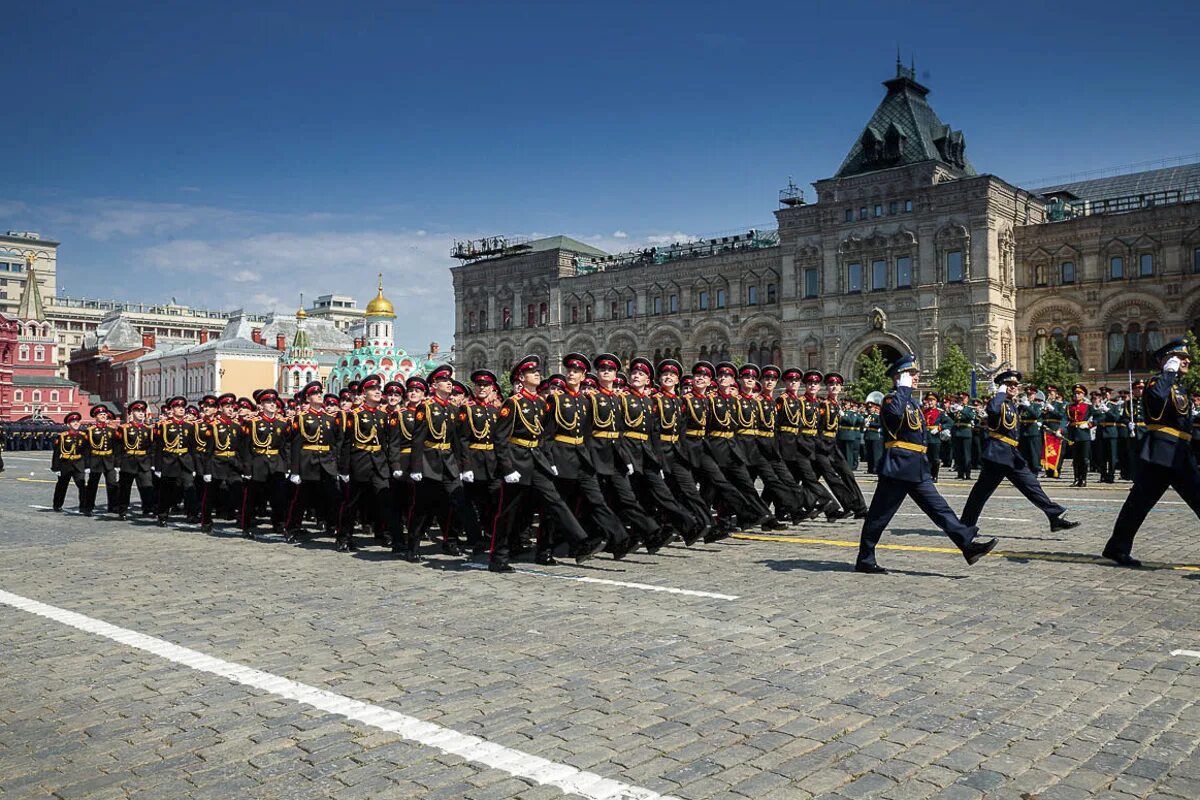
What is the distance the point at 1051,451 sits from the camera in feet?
66.0

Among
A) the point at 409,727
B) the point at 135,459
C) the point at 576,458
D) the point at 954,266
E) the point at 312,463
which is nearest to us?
the point at 409,727

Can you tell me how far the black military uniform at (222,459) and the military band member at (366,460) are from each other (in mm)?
2418

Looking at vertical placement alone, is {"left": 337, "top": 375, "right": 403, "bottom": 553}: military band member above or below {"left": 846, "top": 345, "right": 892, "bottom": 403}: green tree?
below

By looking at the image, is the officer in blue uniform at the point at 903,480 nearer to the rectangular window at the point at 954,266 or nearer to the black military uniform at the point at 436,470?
the black military uniform at the point at 436,470

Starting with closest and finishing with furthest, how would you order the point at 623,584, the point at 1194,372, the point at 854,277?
1. the point at 623,584
2. the point at 1194,372
3. the point at 854,277

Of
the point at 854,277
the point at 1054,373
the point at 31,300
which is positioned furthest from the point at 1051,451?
the point at 31,300

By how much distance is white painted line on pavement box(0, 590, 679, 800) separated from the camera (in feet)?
13.0

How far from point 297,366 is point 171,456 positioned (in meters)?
72.5

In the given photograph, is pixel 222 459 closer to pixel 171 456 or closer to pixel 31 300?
pixel 171 456

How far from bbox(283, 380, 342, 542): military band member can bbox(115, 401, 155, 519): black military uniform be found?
414 centimetres

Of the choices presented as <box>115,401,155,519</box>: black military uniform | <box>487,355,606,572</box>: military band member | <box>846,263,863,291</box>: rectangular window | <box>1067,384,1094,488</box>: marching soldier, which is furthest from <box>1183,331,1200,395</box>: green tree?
<box>115,401,155,519</box>: black military uniform

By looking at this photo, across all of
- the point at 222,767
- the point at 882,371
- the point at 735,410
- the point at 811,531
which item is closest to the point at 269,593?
the point at 222,767

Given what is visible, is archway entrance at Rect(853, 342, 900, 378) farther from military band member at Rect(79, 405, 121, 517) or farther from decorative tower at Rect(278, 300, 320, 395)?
decorative tower at Rect(278, 300, 320, 395)

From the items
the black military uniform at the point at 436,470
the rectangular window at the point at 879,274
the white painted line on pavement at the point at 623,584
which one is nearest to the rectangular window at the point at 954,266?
the rectangular window at the point at 879,274
